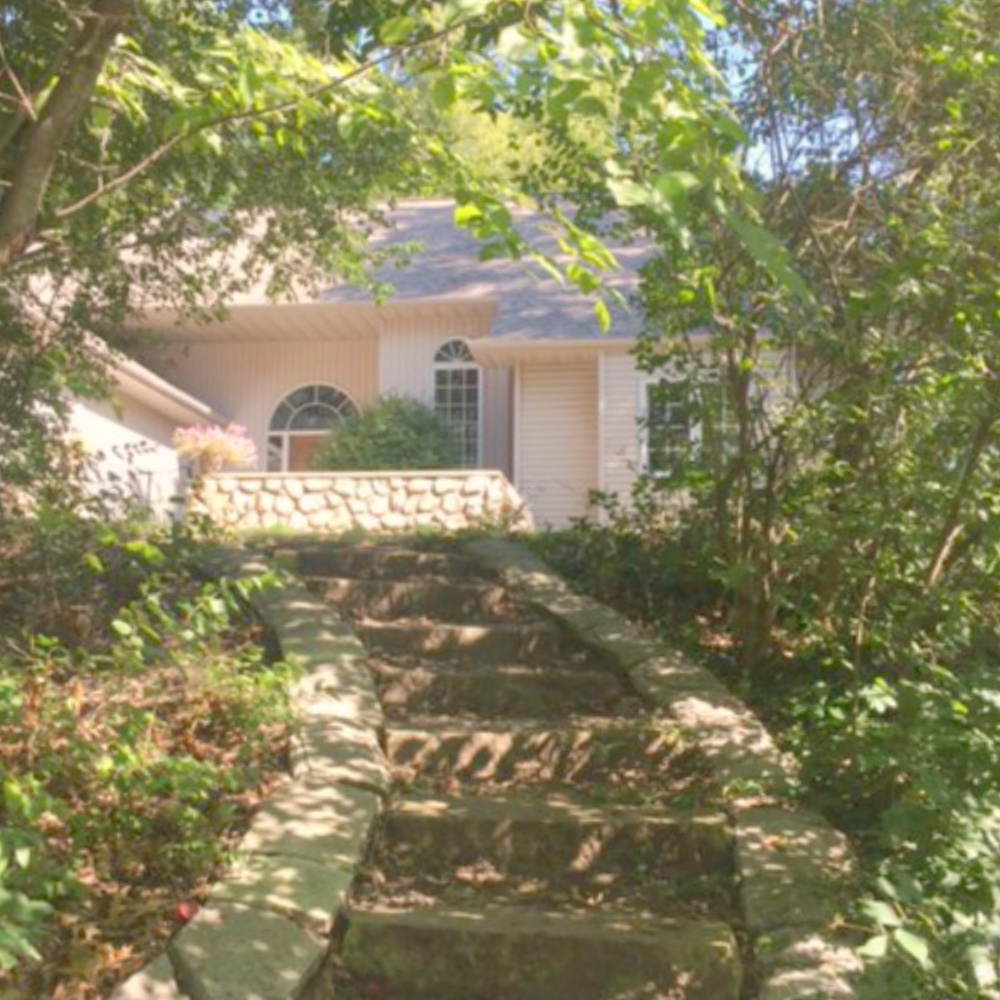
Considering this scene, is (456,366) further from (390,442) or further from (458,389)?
(390,442)

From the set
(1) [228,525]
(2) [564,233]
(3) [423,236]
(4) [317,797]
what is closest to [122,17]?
(2) [564,233]

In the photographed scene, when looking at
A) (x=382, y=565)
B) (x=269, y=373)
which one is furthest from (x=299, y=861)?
(x=269, y=373)

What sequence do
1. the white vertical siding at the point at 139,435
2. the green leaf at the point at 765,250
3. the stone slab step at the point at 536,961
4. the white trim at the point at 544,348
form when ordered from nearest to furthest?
1. the green leaf at the point at 765,250
2. the stone slab step at the point at 536,961
3. the white vertical siding at the point at 139,435
4. the white trim at the point at 544,348

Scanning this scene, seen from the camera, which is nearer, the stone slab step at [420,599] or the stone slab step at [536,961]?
the stone slab step at [536,961]

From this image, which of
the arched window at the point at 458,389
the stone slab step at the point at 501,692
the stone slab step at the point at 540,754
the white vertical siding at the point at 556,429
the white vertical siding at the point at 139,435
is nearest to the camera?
the stone slab step at the point at 540,754

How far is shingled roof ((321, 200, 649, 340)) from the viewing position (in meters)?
15.6

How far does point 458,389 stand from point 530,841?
13.5 m

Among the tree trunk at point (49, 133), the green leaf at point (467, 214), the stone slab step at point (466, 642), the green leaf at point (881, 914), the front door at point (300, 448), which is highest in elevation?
the tree trunk at point (49, 133)

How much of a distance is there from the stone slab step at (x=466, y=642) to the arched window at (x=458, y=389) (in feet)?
36.2

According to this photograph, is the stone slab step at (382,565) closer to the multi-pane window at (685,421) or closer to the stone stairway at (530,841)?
the stone stairway at (530,841)

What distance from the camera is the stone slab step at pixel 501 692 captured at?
19.5ft

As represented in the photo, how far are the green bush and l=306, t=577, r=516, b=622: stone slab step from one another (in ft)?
27.3

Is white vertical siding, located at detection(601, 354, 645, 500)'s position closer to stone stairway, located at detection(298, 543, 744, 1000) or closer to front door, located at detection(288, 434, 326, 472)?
front door, located at detection(288, 434, 326, 472)

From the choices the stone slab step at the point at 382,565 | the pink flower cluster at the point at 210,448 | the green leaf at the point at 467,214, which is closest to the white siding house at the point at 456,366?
the pink flower cluster at the point at 210,448
